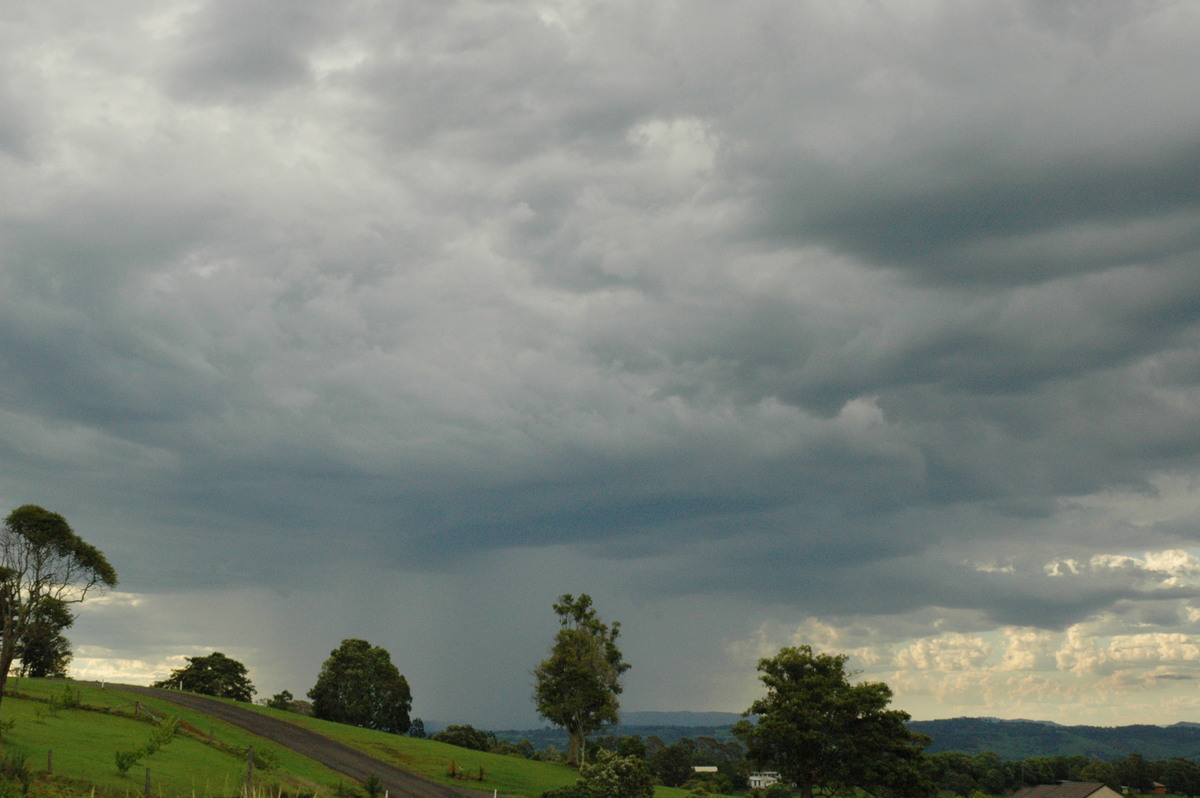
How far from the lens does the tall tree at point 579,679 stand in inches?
4382

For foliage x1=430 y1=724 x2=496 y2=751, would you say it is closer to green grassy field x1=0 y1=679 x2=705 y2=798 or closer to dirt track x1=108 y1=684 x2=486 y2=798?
green grassy field x1=0 y1=679 x2=705 y2=798

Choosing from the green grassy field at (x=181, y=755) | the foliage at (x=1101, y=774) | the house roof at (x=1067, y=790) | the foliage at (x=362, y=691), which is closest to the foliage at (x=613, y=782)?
the green grassy field at (x=181, y=755)

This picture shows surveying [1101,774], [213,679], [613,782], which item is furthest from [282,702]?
[1101,774]

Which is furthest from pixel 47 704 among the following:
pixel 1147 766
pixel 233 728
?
pixel 1147 766

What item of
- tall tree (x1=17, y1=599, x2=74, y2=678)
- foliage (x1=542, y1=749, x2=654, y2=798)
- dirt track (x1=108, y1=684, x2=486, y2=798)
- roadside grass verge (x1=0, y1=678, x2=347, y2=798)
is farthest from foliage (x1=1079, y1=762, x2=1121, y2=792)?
tall tree (x1=17, y1=599, x2=74, y2=678)

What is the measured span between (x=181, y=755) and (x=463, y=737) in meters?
69.1

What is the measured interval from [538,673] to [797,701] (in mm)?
44362

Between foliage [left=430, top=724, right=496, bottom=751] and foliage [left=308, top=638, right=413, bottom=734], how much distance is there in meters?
7.98

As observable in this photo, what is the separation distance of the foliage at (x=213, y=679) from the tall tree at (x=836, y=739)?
8143 cm

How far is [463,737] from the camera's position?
131 metres

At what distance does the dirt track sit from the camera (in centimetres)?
7494

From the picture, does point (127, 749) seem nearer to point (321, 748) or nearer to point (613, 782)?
point (321, 748)

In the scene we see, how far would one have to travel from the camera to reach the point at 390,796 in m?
68.2

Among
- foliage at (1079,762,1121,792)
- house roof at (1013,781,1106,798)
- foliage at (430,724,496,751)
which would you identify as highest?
foliage at (430,724,496,751)
